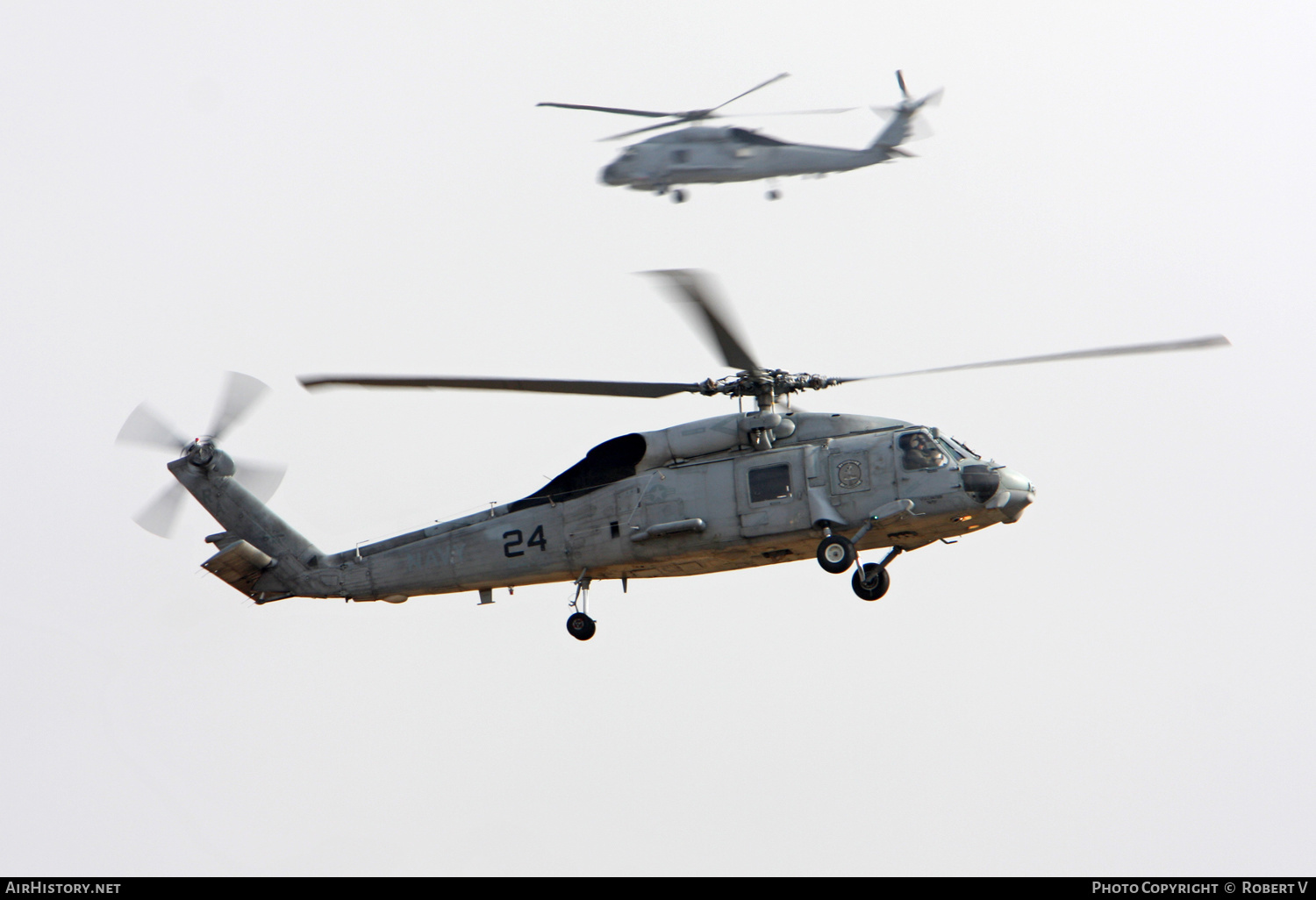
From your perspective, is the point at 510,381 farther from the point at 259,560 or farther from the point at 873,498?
the point at 259,560

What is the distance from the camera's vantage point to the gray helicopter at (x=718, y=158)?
120ft

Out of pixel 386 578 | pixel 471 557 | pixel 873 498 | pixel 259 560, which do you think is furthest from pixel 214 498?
pixel 873 498

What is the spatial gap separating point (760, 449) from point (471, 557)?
516cm

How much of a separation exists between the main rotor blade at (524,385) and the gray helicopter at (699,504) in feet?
0.08

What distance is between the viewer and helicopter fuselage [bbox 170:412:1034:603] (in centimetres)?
2006

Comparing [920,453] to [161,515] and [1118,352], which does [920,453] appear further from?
[161,515]

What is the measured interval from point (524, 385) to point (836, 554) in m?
5.19

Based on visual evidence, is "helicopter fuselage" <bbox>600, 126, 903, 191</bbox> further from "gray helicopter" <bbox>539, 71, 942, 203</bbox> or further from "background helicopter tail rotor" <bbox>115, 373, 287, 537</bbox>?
"background helicopter tail rotor" <bbox>115, 373, 287, 537</bbox>

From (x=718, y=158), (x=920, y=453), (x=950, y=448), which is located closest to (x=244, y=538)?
(x=920, y=453)

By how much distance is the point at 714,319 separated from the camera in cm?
1769

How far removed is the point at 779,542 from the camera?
67.5 feet

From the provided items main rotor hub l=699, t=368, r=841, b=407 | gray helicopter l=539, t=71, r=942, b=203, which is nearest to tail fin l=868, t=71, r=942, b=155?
gray helicopter l=539, t=71, r=942, b=203

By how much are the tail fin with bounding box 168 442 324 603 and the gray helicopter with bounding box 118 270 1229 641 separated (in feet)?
0.15
